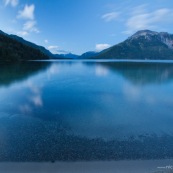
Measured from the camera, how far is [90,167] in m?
9.63

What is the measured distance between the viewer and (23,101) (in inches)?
950

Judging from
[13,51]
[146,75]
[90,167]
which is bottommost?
[90,167]

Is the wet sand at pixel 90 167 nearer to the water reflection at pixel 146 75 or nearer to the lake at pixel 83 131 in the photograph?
the lake at pixel 83 131

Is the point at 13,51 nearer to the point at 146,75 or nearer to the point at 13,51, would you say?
the point at 13,51

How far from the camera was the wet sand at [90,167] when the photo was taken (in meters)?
9.27

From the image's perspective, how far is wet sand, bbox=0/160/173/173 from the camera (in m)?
9.27

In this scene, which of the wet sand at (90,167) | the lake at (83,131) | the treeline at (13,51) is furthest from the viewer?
the treeline at (13,51)

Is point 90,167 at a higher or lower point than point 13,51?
lower

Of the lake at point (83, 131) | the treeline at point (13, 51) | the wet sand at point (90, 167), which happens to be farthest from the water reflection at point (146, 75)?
the treeline at point (13, 51)

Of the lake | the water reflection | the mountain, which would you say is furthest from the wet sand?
the mountain

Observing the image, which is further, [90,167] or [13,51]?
[13,51]

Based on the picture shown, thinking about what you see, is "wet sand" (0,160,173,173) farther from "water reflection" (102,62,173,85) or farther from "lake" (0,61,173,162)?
"water reflection" (102,62,173,85)

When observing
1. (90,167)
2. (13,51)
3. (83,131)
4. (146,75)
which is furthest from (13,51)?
(90,167)

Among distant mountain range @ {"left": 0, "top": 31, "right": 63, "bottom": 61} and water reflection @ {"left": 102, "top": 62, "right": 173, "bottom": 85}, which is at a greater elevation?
distant mountain range @ {"left": 0, "top": 31, "right": 63, "bottom": 61}
